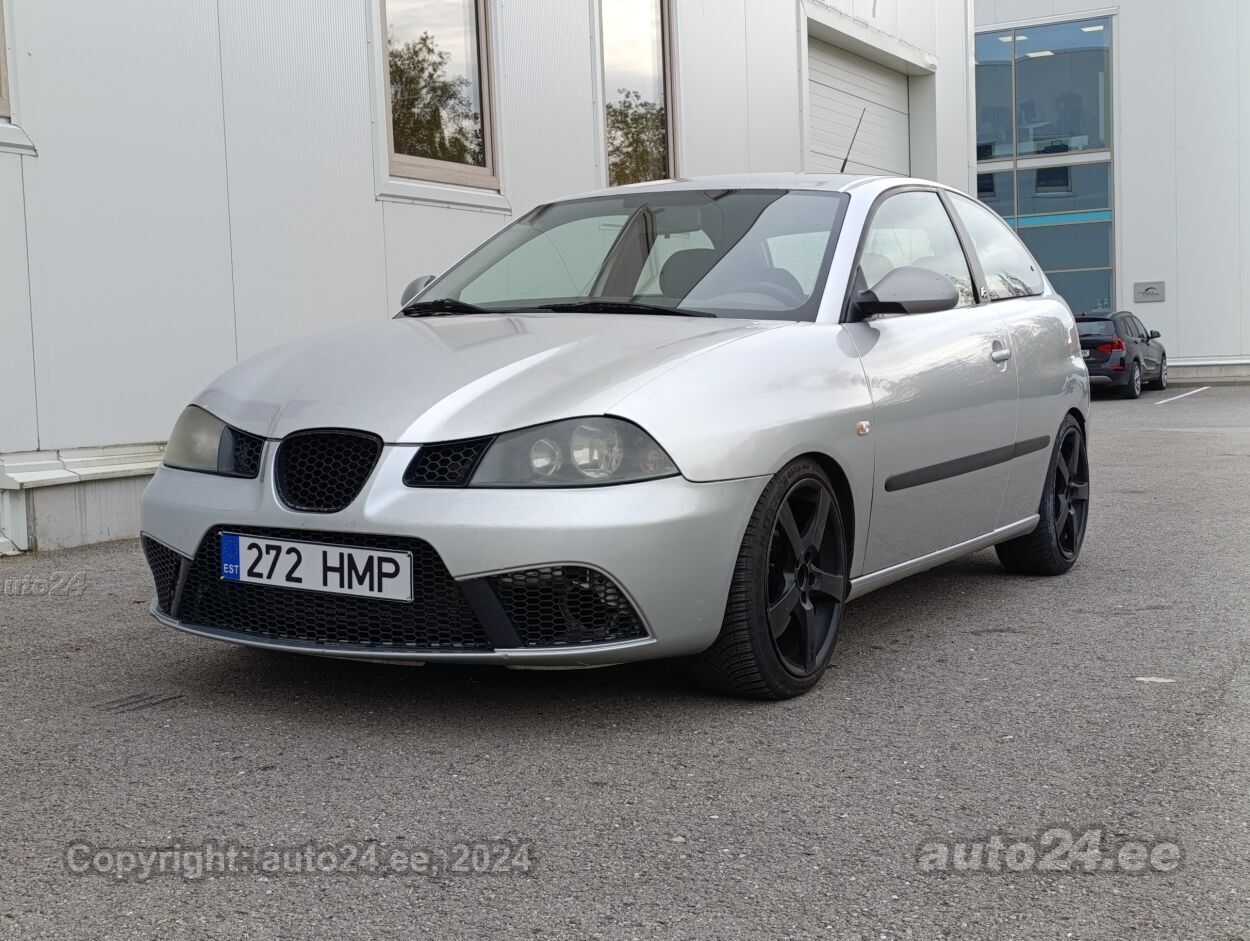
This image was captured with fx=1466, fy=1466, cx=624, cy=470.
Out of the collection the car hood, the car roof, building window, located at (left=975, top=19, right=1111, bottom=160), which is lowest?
the car hood

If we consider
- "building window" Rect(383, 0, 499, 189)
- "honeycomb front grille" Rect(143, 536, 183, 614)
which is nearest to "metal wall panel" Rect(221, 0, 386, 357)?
"building window" Rect(383, 0, 499, 189)

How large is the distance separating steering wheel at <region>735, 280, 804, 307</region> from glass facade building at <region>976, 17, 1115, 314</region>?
28.7m

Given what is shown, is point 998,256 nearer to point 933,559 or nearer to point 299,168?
point 933,559

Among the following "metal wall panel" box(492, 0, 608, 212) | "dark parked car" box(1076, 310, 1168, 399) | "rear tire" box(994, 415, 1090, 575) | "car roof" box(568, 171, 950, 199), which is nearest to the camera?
"car roof" box(568, 171, 950, 199)

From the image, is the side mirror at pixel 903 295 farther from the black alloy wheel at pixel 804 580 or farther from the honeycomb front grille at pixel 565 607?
the honeycomb front grille at pixel 565 607

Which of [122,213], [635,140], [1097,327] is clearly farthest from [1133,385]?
[122,213]

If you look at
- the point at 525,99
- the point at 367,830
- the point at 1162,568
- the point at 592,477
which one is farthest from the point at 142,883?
the point at 525,99

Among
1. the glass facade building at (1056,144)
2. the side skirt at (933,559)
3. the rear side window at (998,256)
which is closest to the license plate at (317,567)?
the side skirt at (933,559)

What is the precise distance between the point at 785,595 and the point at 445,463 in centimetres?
99

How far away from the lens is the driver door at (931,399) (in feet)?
14.2

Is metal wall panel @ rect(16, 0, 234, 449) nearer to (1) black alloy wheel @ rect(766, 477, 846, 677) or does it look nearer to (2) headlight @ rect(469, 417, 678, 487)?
(2) headlight @ rect(469, 417, 678, 487)

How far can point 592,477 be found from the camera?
341 centimetres

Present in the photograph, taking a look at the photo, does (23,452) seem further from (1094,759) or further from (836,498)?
(1094,759)

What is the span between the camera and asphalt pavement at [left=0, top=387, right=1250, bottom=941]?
2.50 metres
